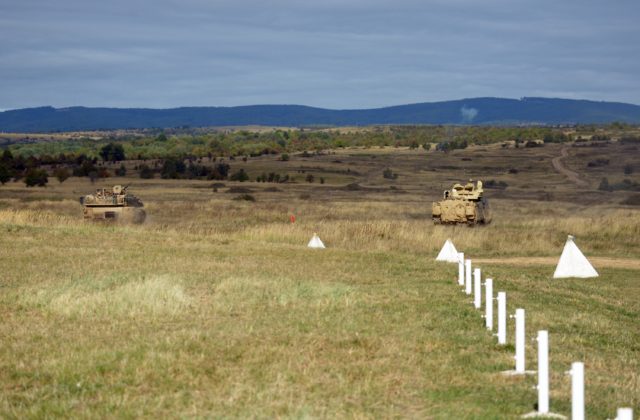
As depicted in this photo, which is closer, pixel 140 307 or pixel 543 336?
pixel 543 336

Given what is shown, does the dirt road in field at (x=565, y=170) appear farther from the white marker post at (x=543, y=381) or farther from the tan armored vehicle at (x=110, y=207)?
the white marker post at (x=543, y=381)

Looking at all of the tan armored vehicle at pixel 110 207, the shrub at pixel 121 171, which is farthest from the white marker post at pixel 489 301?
the shrub at pixel 121 171

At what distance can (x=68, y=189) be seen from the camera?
228ft

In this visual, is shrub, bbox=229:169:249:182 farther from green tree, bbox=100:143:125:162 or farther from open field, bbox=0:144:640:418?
open field, bbox=0:144:640:418

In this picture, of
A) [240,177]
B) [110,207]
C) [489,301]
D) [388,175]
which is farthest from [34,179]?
[489,301]

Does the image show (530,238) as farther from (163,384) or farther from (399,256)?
(163,384)

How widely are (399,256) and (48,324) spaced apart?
13.7 meters

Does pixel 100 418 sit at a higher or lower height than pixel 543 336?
lower

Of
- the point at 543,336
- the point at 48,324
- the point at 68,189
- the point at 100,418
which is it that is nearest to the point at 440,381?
the point at 543,336

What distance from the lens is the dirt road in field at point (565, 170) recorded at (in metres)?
79.2

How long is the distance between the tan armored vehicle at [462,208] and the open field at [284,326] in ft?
21.0

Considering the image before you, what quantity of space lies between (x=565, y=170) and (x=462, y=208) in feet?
161

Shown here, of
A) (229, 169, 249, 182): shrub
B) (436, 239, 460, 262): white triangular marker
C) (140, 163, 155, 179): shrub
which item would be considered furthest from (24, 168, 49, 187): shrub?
(436, 239, 460, 262): white triangular marker

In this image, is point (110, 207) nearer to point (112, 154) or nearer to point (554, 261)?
point (554, 261)
